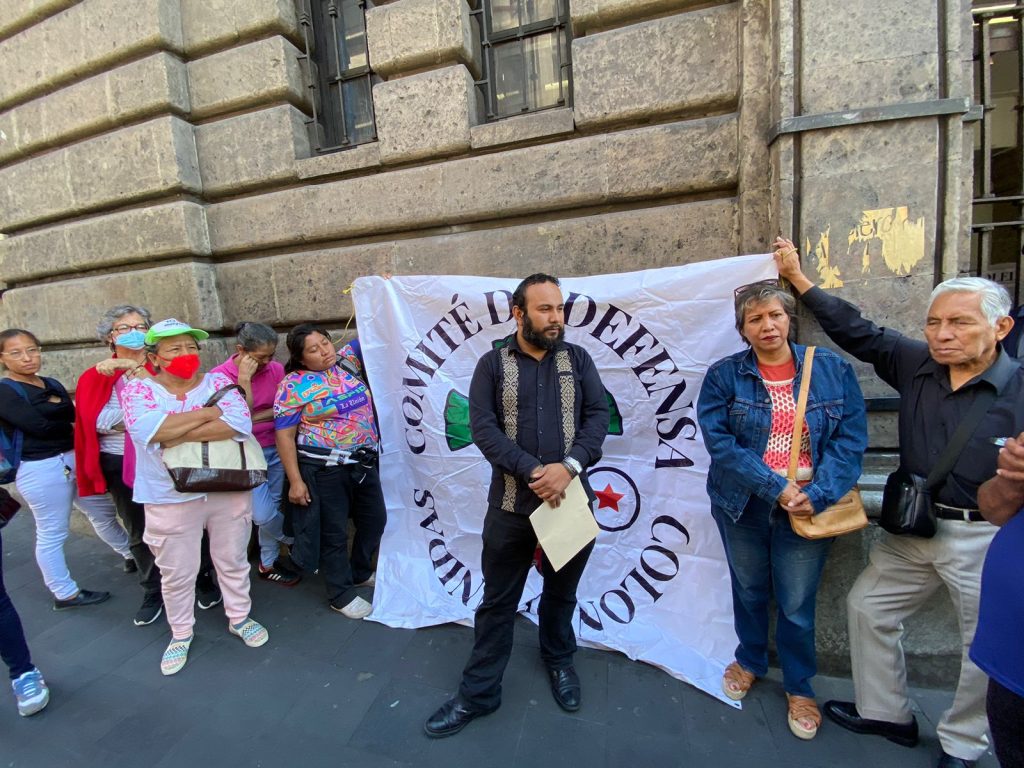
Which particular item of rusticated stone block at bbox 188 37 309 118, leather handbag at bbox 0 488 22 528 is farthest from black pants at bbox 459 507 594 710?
rusticated stone block at bbox 188 37 309 118

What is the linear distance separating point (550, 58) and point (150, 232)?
144 inches

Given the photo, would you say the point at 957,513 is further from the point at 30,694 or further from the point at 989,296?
the point at 30,694

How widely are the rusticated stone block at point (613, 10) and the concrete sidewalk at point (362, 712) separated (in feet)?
12.7

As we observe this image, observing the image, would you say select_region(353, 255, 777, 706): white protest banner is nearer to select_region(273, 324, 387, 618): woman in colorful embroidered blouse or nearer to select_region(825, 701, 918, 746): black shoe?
select_region(273, 324, 387, 618): woman in colorful embroidered blouse

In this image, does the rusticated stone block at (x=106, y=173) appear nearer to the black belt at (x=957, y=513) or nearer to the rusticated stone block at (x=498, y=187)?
the rusticated stone block at (x=498, y=187)

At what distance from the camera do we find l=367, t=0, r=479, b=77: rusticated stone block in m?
3.45

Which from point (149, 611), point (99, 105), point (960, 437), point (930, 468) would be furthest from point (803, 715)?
point (99, 105)

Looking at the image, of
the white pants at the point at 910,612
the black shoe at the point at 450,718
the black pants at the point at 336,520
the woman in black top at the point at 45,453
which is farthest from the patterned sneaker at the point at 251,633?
the white pants at the point at 910,612

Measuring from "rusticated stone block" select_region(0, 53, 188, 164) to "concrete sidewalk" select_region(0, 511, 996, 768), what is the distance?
13.5 ft

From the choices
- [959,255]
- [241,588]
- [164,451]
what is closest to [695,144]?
[959,255]

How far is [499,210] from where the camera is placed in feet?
11.3

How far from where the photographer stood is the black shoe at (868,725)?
214cm

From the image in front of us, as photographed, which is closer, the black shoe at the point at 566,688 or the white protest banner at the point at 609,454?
the black shoe at the point at 566,688

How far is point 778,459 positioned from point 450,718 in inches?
75.0
